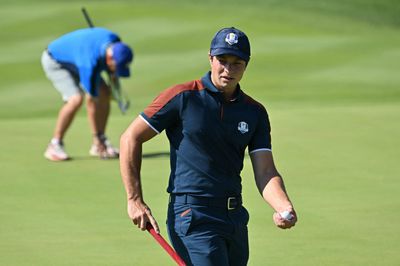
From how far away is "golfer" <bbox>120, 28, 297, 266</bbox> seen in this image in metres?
6.28

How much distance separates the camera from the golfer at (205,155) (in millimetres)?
6277

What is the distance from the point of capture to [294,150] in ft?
45.1

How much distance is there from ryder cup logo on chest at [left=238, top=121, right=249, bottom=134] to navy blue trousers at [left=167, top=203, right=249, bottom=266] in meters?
0.47

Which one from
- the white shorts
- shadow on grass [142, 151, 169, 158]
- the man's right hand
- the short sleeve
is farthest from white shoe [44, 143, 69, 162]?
the man's right hand

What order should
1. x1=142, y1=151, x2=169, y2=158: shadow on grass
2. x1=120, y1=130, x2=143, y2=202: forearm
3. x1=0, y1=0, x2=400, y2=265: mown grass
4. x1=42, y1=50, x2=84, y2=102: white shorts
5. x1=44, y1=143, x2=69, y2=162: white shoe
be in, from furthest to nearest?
x1=142, y1=151, x2=169, y2=158: shadow on grass → x1=42, y1=50, x2=84, y2=102: white shorts → x1=44, y1=143, x2=69, y2=162: white shoe → x1=0, y1=0, x2=400, y2=265: mown grass → x1=120, y1=130, x2=143, y2=202: forearm

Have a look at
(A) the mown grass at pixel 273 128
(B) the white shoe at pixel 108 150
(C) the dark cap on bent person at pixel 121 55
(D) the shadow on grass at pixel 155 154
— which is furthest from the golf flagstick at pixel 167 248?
(D) the shadow on grass at pixel 155 154

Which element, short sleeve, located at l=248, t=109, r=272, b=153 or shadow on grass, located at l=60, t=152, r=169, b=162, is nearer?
short sleeve, located at l=248, t=109, r=272, b=153

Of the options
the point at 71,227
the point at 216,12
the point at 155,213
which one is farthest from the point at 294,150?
the point at 216,12

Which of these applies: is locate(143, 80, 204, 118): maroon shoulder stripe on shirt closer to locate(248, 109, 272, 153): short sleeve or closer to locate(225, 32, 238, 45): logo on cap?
locate(225, 32, 238, 45): logo on cap

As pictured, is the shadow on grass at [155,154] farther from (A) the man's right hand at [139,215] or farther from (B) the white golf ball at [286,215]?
(B) the white golf ball at [286,215]

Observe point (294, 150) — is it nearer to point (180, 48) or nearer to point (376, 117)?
point (376, 117)

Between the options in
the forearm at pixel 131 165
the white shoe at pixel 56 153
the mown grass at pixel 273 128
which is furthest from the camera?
the white shoe at pixel 56 153

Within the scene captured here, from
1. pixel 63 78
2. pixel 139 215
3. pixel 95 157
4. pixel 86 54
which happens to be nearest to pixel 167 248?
pixel 139 215

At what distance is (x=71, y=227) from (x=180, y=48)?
1225cm
